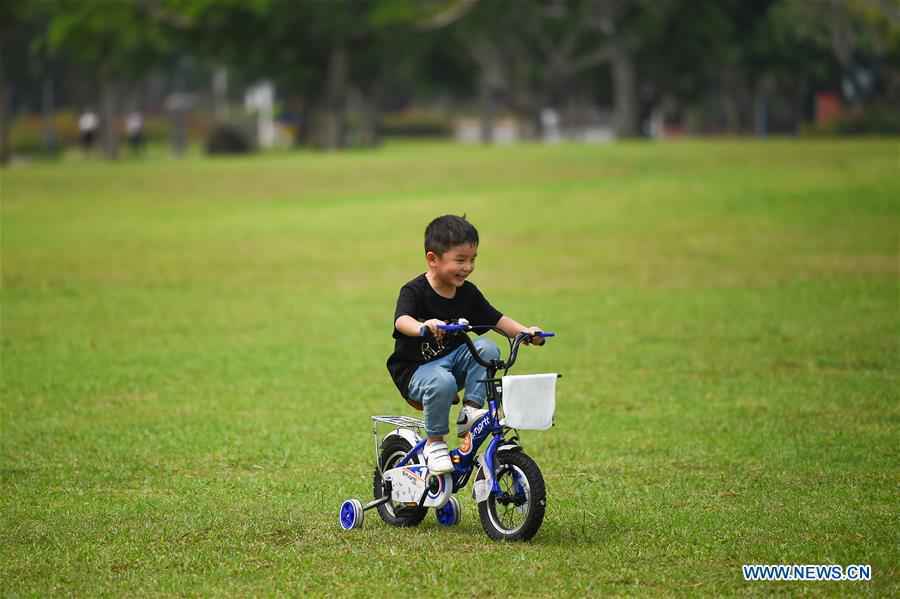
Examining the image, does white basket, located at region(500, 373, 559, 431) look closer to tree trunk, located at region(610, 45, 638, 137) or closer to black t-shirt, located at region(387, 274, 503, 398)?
black t-shirt, located at region(387, 274, 503, 398)

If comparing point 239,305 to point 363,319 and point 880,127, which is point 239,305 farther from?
point 880,127

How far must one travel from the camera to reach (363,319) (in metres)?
17.3

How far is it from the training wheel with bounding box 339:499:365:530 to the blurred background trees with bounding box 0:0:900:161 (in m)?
40.0

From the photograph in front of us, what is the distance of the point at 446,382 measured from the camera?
6703 mm

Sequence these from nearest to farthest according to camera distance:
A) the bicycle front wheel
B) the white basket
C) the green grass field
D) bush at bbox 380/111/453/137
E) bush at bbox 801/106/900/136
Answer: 1. the white basket
2. the bicycle front wheel
3. the green grass field
4. bush at bbox 801/106/900/136
5. bush at bbox 380/111/453/137

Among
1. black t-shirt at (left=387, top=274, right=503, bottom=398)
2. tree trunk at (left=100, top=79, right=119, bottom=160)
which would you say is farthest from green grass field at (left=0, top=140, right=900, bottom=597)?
tree trunk at (left=100, top=79, right=119, bottom=160)

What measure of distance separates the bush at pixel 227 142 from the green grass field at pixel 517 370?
90.8 feet

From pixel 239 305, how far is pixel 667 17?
50684 millimetres

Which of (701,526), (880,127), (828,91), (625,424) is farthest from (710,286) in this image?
(828,91)

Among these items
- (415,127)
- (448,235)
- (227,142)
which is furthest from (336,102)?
(448,235)

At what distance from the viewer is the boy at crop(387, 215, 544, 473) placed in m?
6.66

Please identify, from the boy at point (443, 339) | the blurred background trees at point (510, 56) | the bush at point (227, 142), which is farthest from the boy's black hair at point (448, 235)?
the bush at point (227, 142)

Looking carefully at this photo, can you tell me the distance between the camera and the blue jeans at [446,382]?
264 inches

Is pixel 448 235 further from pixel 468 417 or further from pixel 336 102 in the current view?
pixel 336 102
